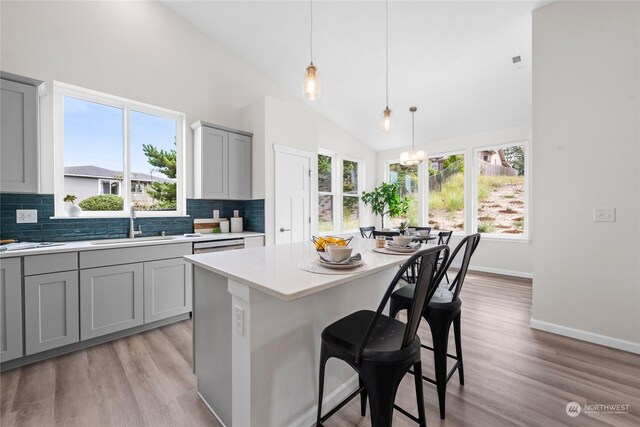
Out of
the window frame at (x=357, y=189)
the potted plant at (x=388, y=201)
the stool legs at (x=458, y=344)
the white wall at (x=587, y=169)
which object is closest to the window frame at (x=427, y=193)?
the potted plant at (x=388, y=201)

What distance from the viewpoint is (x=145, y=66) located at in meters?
3.35

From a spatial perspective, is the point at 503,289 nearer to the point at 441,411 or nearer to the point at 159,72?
the point at 441,411

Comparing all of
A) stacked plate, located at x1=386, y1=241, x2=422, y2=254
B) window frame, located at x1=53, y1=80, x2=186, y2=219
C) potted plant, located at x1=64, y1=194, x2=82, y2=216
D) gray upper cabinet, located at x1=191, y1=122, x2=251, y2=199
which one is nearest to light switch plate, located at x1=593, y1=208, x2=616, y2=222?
stacked plate, located at x1=386, y1=241, x2=422, y2=254

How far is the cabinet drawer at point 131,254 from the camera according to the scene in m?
2.46

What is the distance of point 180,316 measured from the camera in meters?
3.10

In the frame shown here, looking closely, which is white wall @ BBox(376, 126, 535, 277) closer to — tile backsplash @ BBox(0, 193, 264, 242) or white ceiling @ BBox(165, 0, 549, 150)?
white ceiling @ BBox(165, 0, 549, 150)

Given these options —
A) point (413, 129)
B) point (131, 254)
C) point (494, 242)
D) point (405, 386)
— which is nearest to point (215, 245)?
point (131, 254)

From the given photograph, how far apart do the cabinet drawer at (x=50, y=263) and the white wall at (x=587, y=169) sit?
438cm

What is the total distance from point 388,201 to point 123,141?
15.3 ft

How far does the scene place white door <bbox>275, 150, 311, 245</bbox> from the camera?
4.07 meters

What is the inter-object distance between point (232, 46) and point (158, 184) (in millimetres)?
2212

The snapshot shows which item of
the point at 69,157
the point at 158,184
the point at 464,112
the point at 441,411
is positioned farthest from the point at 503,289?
the point at 69,157

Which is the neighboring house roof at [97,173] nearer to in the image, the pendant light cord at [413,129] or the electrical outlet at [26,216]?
the electrical outlet at [26,216]

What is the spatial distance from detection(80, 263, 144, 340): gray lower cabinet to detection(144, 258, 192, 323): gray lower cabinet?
0.21 feet
